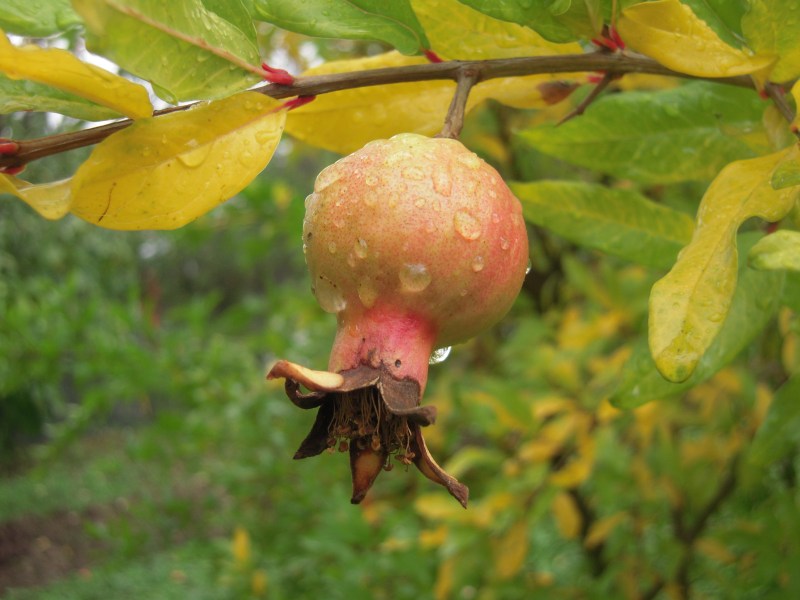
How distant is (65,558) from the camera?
614 cm

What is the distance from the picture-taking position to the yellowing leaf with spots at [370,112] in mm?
630

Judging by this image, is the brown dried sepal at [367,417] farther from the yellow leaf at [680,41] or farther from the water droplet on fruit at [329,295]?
the yellow leaf at [680,41]

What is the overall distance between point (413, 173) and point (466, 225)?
5cm

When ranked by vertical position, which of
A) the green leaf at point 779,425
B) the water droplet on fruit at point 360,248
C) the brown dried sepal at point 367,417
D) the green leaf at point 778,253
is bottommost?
the green leaf at point 779,425

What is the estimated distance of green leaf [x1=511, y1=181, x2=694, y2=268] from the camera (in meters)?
0.78

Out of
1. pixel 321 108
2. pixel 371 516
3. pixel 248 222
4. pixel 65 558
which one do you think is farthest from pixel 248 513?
pixel 65 558

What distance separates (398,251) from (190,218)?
0.15m

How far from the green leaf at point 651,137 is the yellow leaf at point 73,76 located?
404 mm

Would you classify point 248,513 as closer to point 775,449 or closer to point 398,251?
point 775,449

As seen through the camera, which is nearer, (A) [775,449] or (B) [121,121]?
(B) [121,121]

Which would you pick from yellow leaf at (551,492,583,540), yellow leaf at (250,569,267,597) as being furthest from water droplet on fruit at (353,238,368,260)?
yellow leaf at (250,569,267,597)

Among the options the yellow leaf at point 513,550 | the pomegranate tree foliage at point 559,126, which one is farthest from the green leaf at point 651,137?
the yellow leaf at point 513,550

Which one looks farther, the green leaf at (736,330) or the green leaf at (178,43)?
the green leaf at (736,330)

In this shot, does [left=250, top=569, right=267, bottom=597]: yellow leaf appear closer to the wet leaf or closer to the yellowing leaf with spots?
the yellowing leaf with spots
